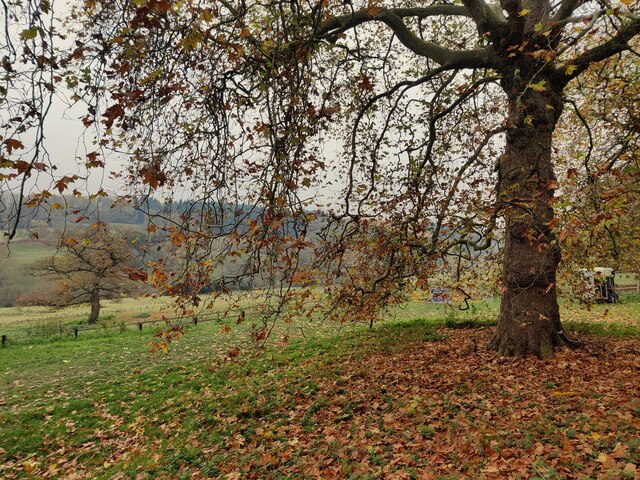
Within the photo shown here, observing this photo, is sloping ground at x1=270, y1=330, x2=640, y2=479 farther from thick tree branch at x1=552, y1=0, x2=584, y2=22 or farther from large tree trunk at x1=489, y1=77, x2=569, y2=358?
thick tree branch at x1=552, y1=0, x2=584, y2=22

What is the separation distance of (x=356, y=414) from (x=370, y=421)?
0.39m

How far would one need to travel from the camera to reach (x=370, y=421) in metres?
5.82

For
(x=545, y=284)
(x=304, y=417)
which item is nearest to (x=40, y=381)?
(x=304, y=417)

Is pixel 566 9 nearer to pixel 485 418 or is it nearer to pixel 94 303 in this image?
pixel 485 418

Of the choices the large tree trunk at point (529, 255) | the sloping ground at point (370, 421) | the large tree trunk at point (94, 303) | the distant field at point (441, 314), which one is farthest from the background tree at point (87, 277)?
Result: the large tree trunk at point (529, 255)

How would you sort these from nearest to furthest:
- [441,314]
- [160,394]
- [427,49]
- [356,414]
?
1. [356,414]
2. [427,49]
3. [160,394]
4. [441,314]

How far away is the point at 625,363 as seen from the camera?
6734 millimetres

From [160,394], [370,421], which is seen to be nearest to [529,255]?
[370,421]

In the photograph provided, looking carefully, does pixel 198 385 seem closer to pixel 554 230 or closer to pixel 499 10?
pixel 554 230

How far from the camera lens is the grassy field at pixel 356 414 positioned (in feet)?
14.9

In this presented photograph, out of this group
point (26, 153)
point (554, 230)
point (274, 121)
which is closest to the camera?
point (26, 153)

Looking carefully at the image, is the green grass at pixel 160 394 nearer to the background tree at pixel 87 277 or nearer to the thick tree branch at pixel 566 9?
the thick tree branch at pixel 566 9

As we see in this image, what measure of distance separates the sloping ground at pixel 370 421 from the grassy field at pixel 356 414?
0.09ft

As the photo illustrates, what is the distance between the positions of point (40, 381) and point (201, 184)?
1093 centimetres
